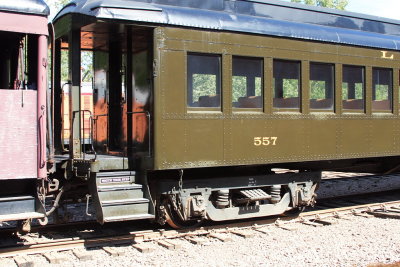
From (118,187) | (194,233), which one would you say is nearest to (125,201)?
(118,187)

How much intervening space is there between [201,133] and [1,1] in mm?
3107

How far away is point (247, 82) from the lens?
763 centimetres

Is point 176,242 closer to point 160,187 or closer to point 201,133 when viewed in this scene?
point 160,187

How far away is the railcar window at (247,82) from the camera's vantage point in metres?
7.54

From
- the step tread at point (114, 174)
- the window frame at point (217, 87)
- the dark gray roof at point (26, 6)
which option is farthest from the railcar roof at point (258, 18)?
the step tread at point (114, 174)

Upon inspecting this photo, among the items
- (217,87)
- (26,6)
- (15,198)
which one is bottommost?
(15,198)

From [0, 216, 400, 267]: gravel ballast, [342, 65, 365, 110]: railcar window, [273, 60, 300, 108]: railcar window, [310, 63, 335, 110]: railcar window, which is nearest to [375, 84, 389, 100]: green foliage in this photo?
[342, 65, 365, 110]: railcar window

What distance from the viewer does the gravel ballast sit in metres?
6.08

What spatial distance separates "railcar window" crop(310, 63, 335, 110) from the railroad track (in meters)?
1.93

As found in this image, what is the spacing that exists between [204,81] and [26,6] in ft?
8.61

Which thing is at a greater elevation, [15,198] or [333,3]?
[333,3]

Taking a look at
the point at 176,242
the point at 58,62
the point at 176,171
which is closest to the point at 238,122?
the point at 176,171

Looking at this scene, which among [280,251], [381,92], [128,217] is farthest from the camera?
[381,92]

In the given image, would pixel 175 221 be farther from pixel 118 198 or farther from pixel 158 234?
pixel 118 198
